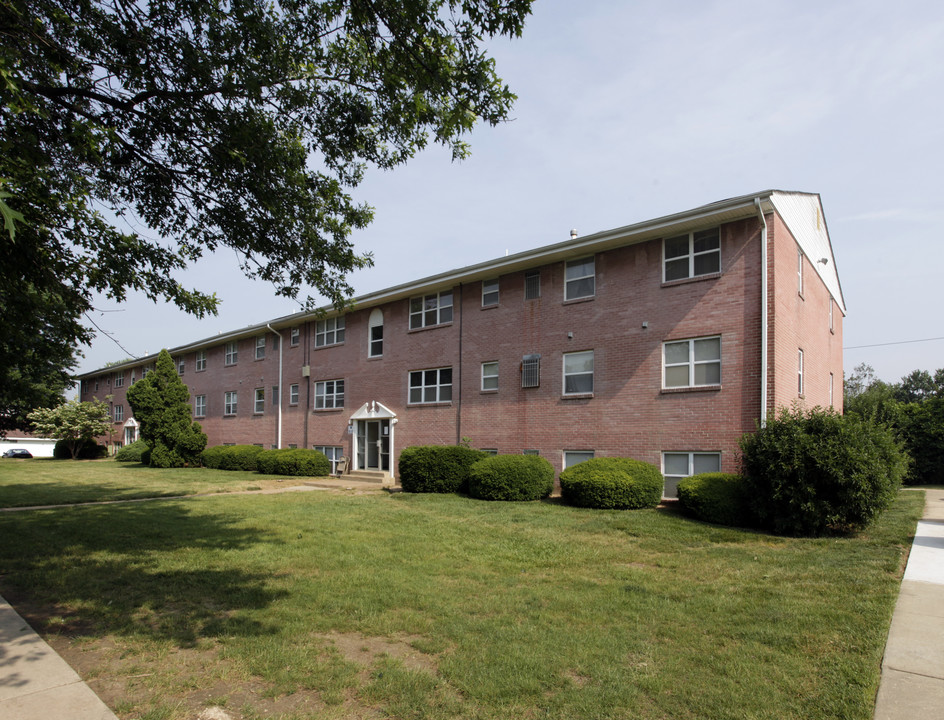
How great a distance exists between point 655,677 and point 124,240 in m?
7.61

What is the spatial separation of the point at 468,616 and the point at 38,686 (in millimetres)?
3459

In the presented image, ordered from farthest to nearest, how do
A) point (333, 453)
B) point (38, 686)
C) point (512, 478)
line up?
point (333, 453) → point (512, 478) → point (38, 686)

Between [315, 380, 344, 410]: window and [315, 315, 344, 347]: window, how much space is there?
5.75ft

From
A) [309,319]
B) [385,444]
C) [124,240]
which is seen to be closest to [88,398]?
[309,319]

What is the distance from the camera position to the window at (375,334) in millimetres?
24250

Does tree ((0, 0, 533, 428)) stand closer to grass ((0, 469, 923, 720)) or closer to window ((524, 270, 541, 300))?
grass ((0, 469, 923, 720))

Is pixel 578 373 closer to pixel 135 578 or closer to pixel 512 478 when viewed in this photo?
pixel 512 478

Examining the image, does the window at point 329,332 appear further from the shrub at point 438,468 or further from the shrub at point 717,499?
the shrub at point 717,499

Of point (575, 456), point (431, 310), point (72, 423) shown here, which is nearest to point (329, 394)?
point (431, 310)

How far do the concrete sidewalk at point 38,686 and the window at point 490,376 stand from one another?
15.0 m

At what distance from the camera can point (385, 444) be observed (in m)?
23.5

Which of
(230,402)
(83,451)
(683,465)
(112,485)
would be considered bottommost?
(83,451)

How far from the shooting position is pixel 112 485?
66.5ft

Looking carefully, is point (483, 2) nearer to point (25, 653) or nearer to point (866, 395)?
point (25, 653)
